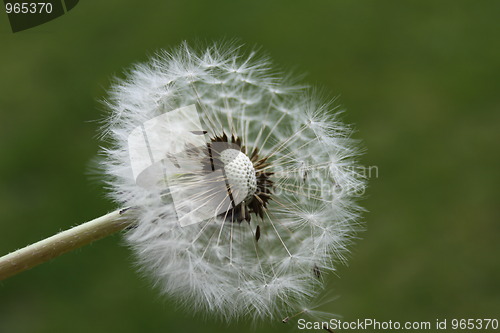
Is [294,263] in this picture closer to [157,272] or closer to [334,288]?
[157,272]

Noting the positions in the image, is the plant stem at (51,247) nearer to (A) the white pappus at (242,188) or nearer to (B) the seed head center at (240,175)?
(A) the white pappus at (242,188)

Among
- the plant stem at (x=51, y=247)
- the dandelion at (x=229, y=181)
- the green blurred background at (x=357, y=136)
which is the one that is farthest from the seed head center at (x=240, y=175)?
the green blurred background at (x=357, y=136)

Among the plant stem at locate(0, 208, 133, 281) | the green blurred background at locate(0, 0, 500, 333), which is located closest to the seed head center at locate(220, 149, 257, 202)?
the plant stem at locate(0, 208, 133, 281)

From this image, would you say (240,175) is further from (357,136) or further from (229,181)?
(357,136)

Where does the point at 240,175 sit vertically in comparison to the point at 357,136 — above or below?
above

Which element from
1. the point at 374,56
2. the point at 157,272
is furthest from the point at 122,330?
the point at 374,56

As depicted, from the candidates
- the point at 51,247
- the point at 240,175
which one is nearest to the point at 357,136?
the point at 240,175
